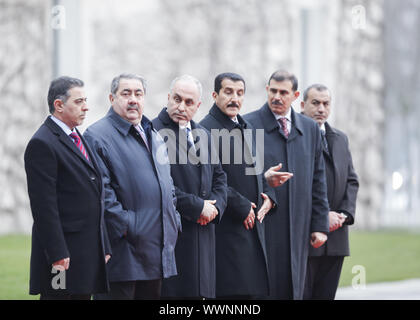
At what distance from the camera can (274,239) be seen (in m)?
5.87

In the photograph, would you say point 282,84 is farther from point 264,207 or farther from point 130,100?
point 130,100

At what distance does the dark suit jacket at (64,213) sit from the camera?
4434mm

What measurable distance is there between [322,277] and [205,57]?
35.8ft

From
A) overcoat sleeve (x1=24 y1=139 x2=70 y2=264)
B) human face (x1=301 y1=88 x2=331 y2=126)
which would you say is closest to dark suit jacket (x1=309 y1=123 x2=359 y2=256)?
human face (x1=301 y1=88 x2=331 y2=126)

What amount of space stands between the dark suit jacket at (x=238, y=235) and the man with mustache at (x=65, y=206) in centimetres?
112

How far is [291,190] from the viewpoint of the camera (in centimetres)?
Result: 592

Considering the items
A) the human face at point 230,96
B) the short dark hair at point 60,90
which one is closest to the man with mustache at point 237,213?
the human face at point 230,96

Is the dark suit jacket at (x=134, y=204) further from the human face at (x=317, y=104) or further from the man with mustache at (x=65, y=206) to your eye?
the human face at (x=317, y=104)

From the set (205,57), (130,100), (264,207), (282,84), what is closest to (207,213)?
(264,207)

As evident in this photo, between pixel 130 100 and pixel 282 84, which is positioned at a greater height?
pixel 282 84

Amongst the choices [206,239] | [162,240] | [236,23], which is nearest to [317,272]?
[206,239]

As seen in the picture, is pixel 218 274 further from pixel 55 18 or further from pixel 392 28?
pixel 392 28

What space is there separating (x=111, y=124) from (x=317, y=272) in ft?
7.37

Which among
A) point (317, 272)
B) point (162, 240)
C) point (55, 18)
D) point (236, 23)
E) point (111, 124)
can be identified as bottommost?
point (317, 272)
